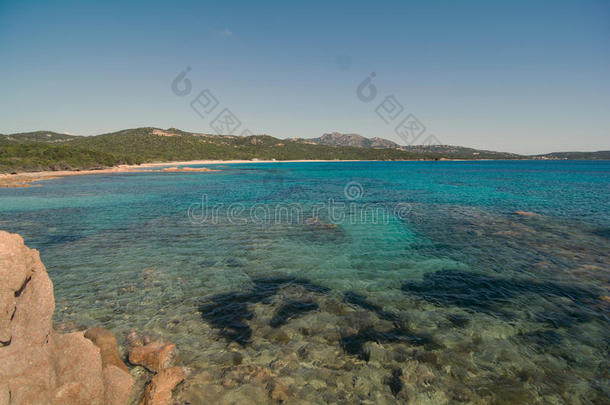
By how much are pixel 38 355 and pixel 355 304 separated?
9.20 m

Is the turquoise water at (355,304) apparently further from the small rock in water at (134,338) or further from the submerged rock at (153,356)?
the submerged rock at (153,356)

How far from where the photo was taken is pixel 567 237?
63.5 ft

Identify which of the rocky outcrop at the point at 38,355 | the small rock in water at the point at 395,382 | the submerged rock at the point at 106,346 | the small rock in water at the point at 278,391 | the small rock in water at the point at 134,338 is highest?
the rocky outcrop at the point at 38,355

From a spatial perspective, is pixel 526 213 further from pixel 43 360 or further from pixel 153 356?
pixel 43 360

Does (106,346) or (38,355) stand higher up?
(38,355)

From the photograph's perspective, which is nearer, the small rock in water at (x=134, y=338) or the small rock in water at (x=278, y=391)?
the small rock in water at (x=278, y=391)

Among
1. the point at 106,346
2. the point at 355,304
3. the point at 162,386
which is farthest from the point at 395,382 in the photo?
the point at 106,346

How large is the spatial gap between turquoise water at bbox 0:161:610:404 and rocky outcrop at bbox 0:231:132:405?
1815mm

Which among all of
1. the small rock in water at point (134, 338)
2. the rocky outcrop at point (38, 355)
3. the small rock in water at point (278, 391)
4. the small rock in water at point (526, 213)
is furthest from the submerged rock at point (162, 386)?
the small rock in water at point (526, 213)

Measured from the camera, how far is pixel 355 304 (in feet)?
34.9

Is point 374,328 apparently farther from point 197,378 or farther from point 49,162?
point 49,162

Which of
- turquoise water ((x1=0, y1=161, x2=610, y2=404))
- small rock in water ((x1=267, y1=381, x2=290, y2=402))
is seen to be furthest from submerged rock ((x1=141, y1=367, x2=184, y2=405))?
small rock in water ((x1=267, y1=381, x2=290, y2=402))

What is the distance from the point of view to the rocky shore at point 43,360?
5.23 meters

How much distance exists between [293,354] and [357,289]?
16.1 ft
